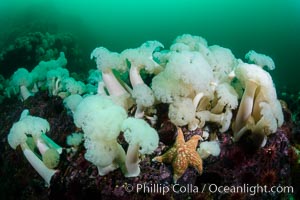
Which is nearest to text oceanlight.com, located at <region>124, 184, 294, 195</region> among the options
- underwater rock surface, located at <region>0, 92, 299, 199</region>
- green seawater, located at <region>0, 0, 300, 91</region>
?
underwater rock surface, located at <region>0, 92, 299, 199</region>

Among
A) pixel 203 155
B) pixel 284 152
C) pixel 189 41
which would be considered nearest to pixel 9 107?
pixel 189 41

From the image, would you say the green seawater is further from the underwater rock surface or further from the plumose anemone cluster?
the plumose anemone cluster

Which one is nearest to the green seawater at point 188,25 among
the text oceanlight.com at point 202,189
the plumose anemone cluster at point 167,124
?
the plumose anemone cluster at point 167,124

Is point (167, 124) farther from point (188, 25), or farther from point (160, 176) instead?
point (188, 25)

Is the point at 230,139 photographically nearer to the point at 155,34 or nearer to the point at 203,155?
the point at 203,155

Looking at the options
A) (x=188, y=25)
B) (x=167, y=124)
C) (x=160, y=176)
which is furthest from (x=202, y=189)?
(x=188, y=25)

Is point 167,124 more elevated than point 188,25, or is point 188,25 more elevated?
point 188,25

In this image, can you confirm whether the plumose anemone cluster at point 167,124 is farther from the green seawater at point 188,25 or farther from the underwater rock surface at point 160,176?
the green seawater at point 188,25
